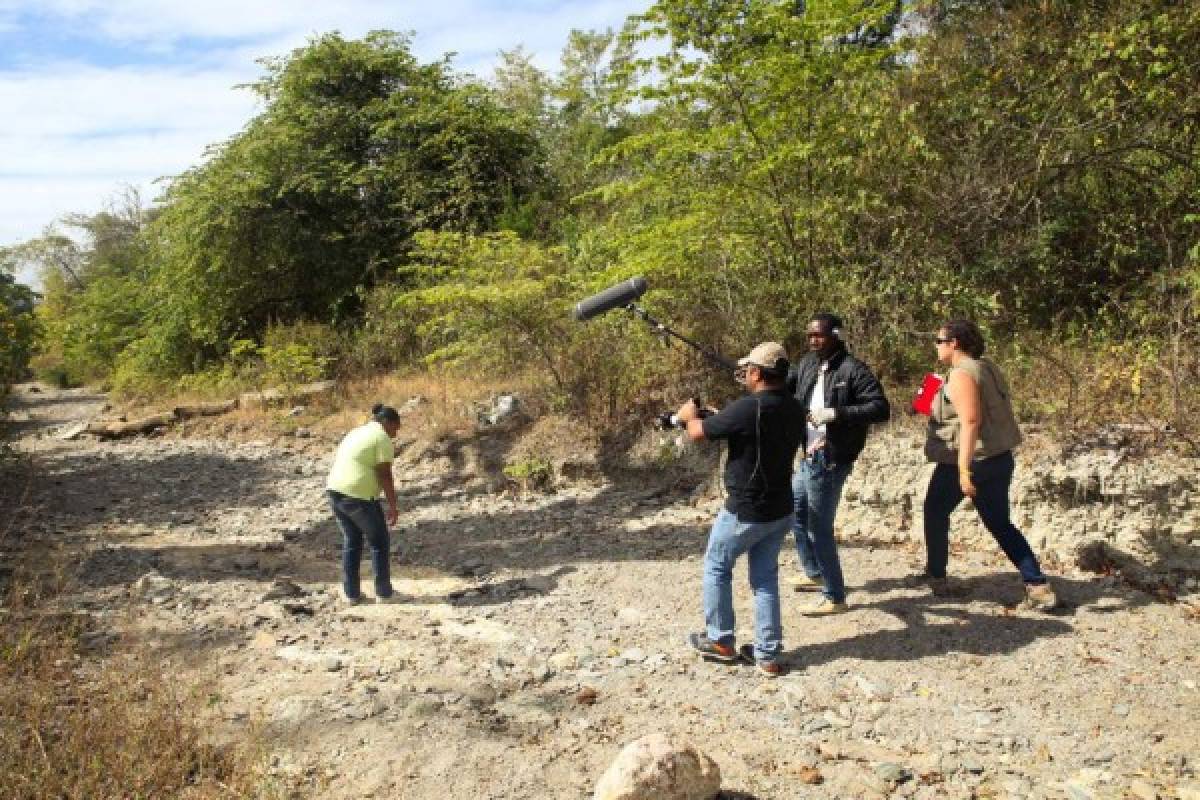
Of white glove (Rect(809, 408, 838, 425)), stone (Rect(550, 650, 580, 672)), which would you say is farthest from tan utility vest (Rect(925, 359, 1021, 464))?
stone (Rect(550, 650, 580, 672))

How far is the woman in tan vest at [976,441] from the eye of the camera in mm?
4598

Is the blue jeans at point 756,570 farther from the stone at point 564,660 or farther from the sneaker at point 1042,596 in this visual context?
the sneaker at point 1042,596

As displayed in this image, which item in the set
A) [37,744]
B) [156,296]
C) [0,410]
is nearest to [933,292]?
[37,744]

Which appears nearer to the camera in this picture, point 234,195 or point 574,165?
point 234,195

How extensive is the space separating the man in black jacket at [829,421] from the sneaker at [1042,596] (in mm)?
1107

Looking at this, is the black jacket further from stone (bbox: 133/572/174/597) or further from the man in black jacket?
stone (bbox: 133/572/174/597)

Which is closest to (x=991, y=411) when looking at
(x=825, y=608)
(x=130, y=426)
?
(x=825, y=608)

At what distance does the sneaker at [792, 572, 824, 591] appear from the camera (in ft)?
18.0

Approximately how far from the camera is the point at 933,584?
5.35 meters

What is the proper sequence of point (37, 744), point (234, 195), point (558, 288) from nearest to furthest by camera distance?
point (37, 744), point (558, 288), point (234, 195)

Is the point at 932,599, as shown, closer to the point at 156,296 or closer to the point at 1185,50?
the point at 1185,50

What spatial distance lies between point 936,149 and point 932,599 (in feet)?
15.9

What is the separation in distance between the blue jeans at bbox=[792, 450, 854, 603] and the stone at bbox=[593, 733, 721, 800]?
6.16 feet

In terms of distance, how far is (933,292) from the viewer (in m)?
7.64
